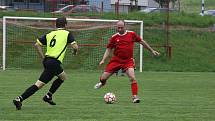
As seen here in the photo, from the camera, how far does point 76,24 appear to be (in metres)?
30.2

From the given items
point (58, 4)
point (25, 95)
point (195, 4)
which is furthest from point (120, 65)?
point (195, 4)

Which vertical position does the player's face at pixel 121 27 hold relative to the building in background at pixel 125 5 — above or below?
below

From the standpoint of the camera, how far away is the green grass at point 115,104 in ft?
35.4

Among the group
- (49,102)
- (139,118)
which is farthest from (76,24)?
(139,118)

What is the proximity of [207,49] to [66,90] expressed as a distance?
18.4 m

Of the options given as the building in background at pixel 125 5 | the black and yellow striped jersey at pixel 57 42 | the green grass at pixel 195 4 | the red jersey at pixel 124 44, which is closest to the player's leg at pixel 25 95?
the black and yellow striped jersey at pixel 57 42

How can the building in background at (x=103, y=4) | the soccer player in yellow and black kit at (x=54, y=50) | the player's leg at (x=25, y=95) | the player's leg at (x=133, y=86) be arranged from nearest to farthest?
the player's leg at (x=25, y=95), the soccer player in yellow and black kit at (x=54, y=50), the player's leg at (x=133, y=86), the building in background at (x=103, y=4)

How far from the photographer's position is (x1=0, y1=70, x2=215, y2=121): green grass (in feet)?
35.4

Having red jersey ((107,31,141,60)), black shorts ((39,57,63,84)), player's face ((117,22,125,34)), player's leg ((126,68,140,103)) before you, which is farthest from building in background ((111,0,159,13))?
black shorts ((39,57,63,84))

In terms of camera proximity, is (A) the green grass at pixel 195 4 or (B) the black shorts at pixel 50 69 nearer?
(B) the black shorts at pixel 50 69

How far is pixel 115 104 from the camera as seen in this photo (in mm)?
13195

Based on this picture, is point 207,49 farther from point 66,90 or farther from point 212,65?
point 66,90

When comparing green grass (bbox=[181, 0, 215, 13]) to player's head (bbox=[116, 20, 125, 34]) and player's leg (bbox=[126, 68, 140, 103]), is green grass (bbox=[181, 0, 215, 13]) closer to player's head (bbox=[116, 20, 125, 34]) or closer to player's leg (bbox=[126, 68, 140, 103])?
player's head (bbox=[116, 20, 125, 34])

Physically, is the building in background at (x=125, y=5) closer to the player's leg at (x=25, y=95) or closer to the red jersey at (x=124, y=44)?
the red jersey at (x=124, y=44)
